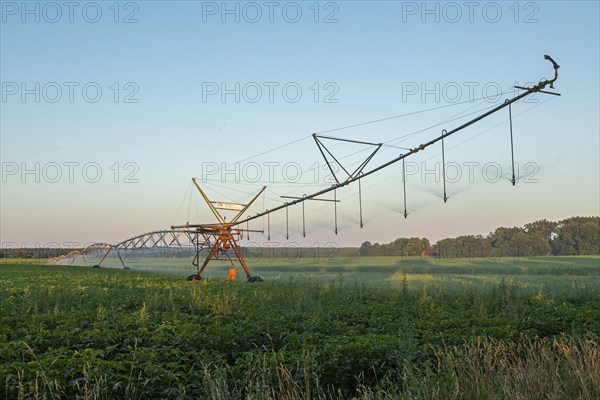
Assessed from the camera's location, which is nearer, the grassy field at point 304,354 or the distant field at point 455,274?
the grassy field at point 304,354

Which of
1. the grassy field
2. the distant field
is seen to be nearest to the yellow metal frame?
the distant field

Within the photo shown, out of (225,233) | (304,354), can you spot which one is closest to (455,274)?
(225,233)

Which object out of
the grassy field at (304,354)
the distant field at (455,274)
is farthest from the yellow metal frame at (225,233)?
the grassy field at (304,354)

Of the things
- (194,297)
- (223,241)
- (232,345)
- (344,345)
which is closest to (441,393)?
(344,345)

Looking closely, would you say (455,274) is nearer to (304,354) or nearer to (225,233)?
(225,233)

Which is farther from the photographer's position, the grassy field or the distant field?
the distant field

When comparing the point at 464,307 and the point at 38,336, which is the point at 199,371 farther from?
the point at 464,307

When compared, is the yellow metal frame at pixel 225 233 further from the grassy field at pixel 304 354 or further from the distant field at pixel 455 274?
the grassy field at pixel 304 354

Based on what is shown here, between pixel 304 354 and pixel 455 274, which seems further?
pixel 455 274

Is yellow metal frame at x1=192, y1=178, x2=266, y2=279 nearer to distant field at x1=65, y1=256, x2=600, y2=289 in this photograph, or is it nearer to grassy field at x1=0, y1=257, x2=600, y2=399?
distant field at x1=65, y1=256, x2=600, y2=289

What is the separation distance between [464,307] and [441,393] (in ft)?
35.9

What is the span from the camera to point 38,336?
410 inches

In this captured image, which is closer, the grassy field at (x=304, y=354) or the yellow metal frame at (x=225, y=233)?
the grassy field at (x=304, y=354)

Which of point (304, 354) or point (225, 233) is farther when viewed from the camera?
point (225, 233)
